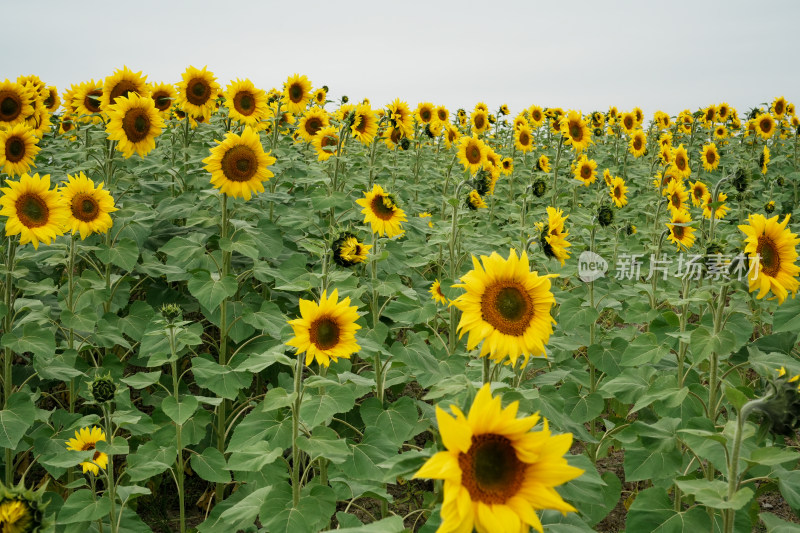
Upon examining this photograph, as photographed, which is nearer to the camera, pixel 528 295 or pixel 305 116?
pixel 528 295

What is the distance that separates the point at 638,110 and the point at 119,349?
35.0ft

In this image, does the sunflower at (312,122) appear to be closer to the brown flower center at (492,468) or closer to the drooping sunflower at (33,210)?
the drooping sunflower at (33,210)

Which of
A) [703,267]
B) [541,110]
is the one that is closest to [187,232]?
[703,267]

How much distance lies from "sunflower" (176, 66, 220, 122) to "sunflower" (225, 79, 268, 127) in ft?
0.46

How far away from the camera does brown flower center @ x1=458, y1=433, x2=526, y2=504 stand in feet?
4.63

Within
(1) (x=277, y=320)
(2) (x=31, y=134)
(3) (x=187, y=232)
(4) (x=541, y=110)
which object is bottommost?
(1) (x=277, y=320)

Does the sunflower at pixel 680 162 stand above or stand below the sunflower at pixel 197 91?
below

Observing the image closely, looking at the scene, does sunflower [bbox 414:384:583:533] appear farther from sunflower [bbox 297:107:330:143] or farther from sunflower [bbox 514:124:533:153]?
sunflower [bbox 514:124:533:153]

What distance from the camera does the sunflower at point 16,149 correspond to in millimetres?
4457

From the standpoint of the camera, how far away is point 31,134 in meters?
4.56

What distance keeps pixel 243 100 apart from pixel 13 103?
77.1 inches

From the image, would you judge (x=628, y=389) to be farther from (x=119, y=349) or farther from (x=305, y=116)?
(x=305, y=116)

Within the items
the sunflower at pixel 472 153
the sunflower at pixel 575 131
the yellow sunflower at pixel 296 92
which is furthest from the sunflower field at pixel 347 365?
the sunflower at pixel 575 131

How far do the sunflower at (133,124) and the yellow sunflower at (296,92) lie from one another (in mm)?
2033
